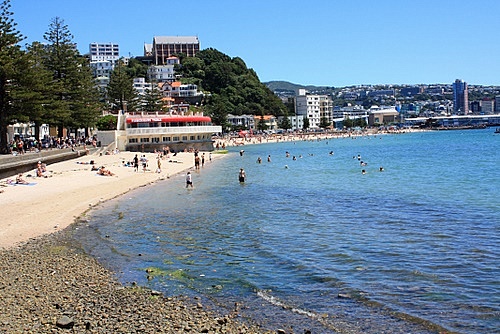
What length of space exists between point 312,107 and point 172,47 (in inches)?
1678

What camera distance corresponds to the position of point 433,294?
8.98 meters

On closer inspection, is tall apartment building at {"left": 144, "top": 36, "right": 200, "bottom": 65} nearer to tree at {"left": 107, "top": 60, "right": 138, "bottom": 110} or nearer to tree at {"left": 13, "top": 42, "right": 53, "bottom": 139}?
tree at {"left": 107, "top": 60, "right": 138, "bottom": 110}

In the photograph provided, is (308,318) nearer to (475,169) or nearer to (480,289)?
(480,289)

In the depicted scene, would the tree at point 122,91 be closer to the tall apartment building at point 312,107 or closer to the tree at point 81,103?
the tree at point 81,103

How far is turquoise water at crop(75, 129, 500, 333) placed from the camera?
8.28 metres

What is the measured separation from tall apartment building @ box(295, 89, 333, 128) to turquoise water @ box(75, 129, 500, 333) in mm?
126397

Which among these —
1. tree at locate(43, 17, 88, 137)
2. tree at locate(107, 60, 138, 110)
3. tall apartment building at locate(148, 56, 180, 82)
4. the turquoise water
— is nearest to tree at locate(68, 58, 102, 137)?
tree at locate(43, 17, 88, 137)

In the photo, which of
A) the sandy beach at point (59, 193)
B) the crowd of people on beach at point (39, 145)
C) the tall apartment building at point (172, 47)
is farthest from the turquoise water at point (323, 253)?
the tall apartment building at point (172, 47)

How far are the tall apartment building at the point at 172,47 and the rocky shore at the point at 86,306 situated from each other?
473 feet

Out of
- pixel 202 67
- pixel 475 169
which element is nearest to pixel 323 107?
pixel 202 67

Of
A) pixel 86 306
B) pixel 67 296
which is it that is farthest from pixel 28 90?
pixel 86 306

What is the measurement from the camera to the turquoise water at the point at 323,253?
27.2 ft

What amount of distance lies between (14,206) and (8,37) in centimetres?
1930

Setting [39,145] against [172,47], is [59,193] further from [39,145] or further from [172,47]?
[172,47]
